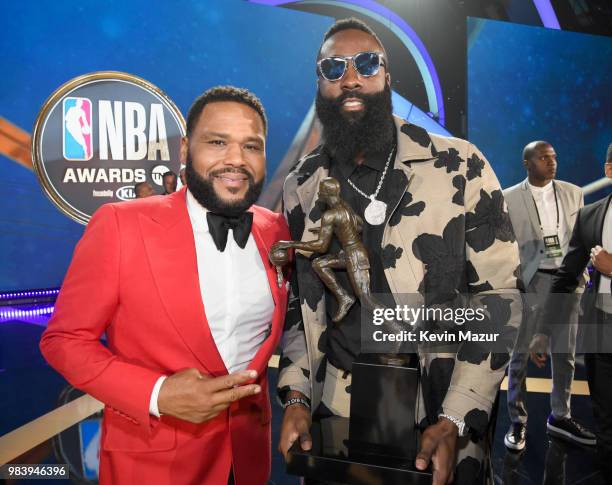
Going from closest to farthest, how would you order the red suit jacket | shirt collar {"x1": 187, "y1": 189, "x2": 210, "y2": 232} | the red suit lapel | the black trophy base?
the black trophy base
the red suit jacket
the red suit lapel
shirt collar {"x1": 187, "y1": 189, "x2": 210, "y2": 232}

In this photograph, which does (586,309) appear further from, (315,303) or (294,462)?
(294,462)

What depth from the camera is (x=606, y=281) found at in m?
3.90

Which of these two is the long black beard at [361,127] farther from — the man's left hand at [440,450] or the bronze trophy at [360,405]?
the man's left hand at [440,450]

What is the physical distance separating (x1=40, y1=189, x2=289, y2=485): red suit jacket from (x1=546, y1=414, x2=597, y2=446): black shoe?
3641 millimetres

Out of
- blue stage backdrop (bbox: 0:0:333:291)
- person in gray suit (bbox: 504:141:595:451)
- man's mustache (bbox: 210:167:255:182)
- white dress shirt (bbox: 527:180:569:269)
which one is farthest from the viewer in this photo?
blue stage backdrop (bbox: 0:0:333:291)

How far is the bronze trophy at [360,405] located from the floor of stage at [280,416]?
2.27 m

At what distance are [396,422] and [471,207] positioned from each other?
0.85 metres

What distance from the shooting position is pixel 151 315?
1831 mm

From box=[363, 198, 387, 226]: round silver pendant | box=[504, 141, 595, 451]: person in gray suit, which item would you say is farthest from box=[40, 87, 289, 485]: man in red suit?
box=[504, 141, 595, 451]: person in gray suit

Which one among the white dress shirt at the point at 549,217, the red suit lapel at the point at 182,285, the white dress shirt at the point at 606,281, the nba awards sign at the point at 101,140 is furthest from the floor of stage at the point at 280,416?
the red suit lapel at the point at 182,285

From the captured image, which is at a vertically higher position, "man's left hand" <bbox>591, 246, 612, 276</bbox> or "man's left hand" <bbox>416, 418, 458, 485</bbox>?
"man's left hand" <bbox>591, 246, 612, 276</bbox>

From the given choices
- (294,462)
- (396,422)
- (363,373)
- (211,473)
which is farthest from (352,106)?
(211,473)

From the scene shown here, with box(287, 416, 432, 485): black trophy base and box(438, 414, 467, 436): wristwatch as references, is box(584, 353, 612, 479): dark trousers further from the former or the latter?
box(287, 416, 432, 485): black trophy base

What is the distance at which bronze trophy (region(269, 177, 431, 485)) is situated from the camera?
156 cm
